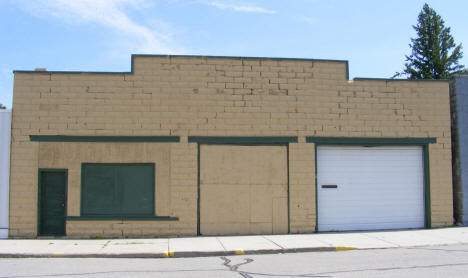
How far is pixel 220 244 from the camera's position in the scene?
12.2m

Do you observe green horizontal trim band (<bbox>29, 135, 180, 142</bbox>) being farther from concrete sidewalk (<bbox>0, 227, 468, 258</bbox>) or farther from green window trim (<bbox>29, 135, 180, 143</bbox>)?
concrete sidewalk (<bbox>0, 227, 468, 258</bbox>)

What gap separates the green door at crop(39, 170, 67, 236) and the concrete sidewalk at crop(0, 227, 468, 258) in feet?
1.91

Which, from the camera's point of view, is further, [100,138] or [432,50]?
[432,50]

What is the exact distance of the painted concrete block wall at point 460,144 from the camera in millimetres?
15125

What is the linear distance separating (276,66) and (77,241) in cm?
784

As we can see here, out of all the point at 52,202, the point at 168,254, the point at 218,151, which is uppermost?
the point at 218,151

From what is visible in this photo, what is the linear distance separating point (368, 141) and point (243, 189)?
170 inches

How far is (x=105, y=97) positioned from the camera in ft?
45.7

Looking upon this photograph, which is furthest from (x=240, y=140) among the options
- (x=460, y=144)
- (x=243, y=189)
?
(x=460, y=144)

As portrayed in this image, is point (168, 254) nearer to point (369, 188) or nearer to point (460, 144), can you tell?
point (369, 188)

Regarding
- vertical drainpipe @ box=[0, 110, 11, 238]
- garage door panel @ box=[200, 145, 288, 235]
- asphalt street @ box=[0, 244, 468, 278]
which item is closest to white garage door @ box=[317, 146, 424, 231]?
garage door panel @ box=[200, 145, 288, 235]

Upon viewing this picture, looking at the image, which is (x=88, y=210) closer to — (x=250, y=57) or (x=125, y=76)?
(x=125, y=76)

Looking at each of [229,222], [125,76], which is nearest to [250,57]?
[125,76]

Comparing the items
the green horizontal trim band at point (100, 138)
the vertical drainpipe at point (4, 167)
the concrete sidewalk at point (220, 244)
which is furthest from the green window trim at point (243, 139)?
the vertical drainpipe at point (4, 167)
